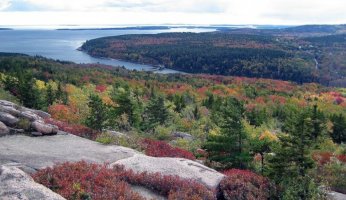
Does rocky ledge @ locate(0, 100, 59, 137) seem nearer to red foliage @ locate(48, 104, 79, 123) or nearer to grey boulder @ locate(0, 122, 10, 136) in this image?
grey boulder @ locate(0, 122, 10, 136)

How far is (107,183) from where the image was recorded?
11680 millimetres

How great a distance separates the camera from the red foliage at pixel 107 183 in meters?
11.0

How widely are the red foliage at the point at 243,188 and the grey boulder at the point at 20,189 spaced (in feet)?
18.4

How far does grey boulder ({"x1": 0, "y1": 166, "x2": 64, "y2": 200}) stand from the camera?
9.65 m

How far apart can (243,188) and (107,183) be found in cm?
454

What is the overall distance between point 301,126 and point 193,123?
3037cm

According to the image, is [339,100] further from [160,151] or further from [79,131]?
[79,131]

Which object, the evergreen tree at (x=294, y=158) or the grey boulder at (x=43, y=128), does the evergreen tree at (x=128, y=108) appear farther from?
the evergreen tree at (x=294, y=158)

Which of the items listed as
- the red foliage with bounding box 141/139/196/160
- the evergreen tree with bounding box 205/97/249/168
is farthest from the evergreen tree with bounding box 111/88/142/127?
the evergreen tree with bounding box 205/97/249/168

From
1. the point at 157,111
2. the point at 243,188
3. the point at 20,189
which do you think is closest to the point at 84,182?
the point at 20,189

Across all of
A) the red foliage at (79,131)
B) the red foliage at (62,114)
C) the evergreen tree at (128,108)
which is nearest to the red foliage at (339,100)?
the evergreen tree at (128,108)

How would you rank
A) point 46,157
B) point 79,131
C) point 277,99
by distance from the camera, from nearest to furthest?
point 46,157, point 79,131, point 277,99

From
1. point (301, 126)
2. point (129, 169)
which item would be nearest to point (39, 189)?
point (129, 169)

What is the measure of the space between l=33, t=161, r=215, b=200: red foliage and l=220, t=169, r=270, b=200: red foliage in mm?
977
